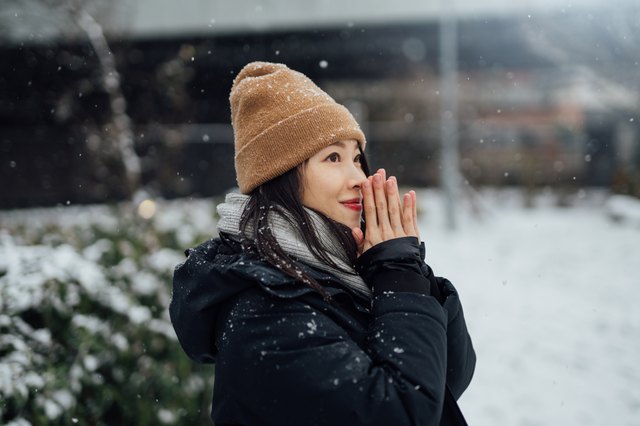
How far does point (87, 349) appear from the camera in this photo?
9.60 ft

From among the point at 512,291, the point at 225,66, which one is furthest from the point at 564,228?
the point at 225,66

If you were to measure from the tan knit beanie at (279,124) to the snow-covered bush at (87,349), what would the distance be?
1.87 m

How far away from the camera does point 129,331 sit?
3.19 m

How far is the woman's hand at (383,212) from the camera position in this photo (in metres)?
1.33

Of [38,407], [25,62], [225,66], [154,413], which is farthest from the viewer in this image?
[225,66]

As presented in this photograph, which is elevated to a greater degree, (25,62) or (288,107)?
(25,62)

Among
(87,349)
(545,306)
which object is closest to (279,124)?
(87,349)

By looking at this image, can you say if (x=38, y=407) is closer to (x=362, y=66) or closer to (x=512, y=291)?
(x=512, y=291)

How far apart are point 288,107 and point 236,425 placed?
2.64 feet

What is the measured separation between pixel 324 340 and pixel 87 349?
7.25 feet

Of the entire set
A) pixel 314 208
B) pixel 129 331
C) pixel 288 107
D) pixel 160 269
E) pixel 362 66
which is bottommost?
pixel 129 331

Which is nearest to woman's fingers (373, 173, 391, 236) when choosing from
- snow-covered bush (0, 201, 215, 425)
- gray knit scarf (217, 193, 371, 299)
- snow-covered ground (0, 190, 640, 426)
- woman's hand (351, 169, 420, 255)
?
woman's hand (351, 169, 420, 255)

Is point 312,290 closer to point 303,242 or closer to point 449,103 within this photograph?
point 303,242

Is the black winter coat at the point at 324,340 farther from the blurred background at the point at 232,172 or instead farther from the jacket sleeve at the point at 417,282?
the blurred background at the point at 232,172
